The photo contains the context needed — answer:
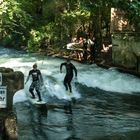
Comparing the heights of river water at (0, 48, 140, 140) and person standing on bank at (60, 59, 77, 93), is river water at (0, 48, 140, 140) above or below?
below

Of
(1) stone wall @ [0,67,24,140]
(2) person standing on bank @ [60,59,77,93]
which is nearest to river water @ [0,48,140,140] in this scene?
(2) person standing on bank @ [60,59,77,93]

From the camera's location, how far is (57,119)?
17.1m

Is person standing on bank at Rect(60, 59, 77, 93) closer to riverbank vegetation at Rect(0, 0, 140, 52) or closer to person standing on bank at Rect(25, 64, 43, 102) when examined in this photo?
person standing on bank at Rect(25, 64, 43, 102)

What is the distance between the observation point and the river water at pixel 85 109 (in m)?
15.3

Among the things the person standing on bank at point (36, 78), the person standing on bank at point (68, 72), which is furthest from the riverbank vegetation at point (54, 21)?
the person standing on bank at point (36, 78)

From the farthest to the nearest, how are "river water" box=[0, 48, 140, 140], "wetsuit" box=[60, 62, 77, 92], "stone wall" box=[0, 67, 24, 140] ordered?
1. "wetsuit" box=[60, 62, 77, 92]
2. "river water" box=[0, 48, 140, 140]
3. "stone wall" box=[0, 67, 24, 140]

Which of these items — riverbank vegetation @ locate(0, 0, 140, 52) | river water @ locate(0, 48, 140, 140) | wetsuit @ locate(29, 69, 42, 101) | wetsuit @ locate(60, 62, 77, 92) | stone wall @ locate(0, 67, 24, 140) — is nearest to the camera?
stone wall @ locate(0, 67, 24, 140)

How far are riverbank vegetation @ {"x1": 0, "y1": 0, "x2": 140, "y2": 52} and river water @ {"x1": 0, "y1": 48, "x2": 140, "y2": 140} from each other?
4.38 metres

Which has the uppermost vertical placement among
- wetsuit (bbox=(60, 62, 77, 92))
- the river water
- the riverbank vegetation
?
the riverbank vegetation

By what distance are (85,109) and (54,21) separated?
2159cm

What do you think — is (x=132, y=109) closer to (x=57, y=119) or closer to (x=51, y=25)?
(x=57, y=119)

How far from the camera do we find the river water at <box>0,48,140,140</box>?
15289 mm

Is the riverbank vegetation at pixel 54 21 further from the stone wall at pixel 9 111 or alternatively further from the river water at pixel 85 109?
the stone wall at pixel 9 111

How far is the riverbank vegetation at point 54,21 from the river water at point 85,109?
4.38 m
